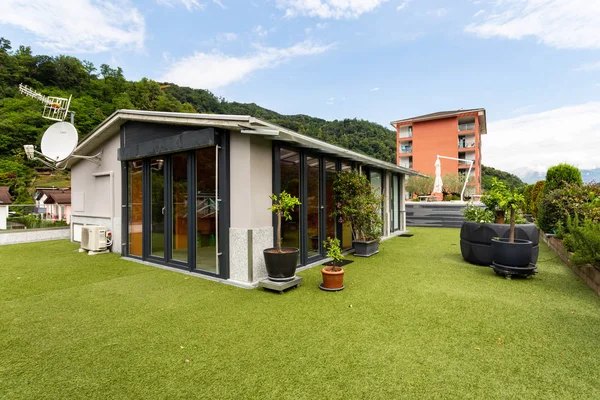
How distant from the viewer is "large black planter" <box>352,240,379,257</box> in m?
7.29

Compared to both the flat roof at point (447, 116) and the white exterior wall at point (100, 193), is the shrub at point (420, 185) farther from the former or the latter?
the white exterior wall at point (100, 193)

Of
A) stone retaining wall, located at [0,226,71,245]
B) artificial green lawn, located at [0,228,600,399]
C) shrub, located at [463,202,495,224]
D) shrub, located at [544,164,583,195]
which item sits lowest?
artificial green lawn, located at [0,228,600,399]

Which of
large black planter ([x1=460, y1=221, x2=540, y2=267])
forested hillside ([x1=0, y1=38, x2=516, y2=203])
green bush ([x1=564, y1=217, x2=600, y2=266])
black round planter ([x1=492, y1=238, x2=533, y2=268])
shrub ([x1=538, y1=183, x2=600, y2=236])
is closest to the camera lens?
green bush ([x1=564, y1=217, x2=600, y2=266])

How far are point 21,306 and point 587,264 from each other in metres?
8.45

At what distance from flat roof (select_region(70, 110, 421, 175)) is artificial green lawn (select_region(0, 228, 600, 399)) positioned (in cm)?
244

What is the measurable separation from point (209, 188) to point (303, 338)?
330 cm

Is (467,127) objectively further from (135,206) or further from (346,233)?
(135,206)

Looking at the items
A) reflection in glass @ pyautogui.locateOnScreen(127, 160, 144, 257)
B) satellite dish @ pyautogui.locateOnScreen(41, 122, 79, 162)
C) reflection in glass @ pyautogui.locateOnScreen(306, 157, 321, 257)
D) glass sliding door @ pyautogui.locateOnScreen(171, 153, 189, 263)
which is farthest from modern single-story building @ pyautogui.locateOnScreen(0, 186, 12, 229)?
reflection in glass @ pyautogui.locateOnScreen(306, 157, 321, 257)

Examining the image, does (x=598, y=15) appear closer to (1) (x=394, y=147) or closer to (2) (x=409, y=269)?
(2) (x=409, y=269)

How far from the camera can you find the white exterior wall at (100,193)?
780cm

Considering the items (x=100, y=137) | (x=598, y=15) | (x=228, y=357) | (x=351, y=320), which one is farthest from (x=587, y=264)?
(x=100, y=137)

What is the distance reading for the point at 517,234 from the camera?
5824mm

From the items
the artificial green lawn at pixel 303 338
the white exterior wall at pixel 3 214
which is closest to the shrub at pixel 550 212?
the artificial green lawn at pixel 303 338

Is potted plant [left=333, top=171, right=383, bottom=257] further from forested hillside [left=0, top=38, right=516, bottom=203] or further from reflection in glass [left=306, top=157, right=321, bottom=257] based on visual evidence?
forested hillside [left=0, top=38, right=516, bottom=203]
